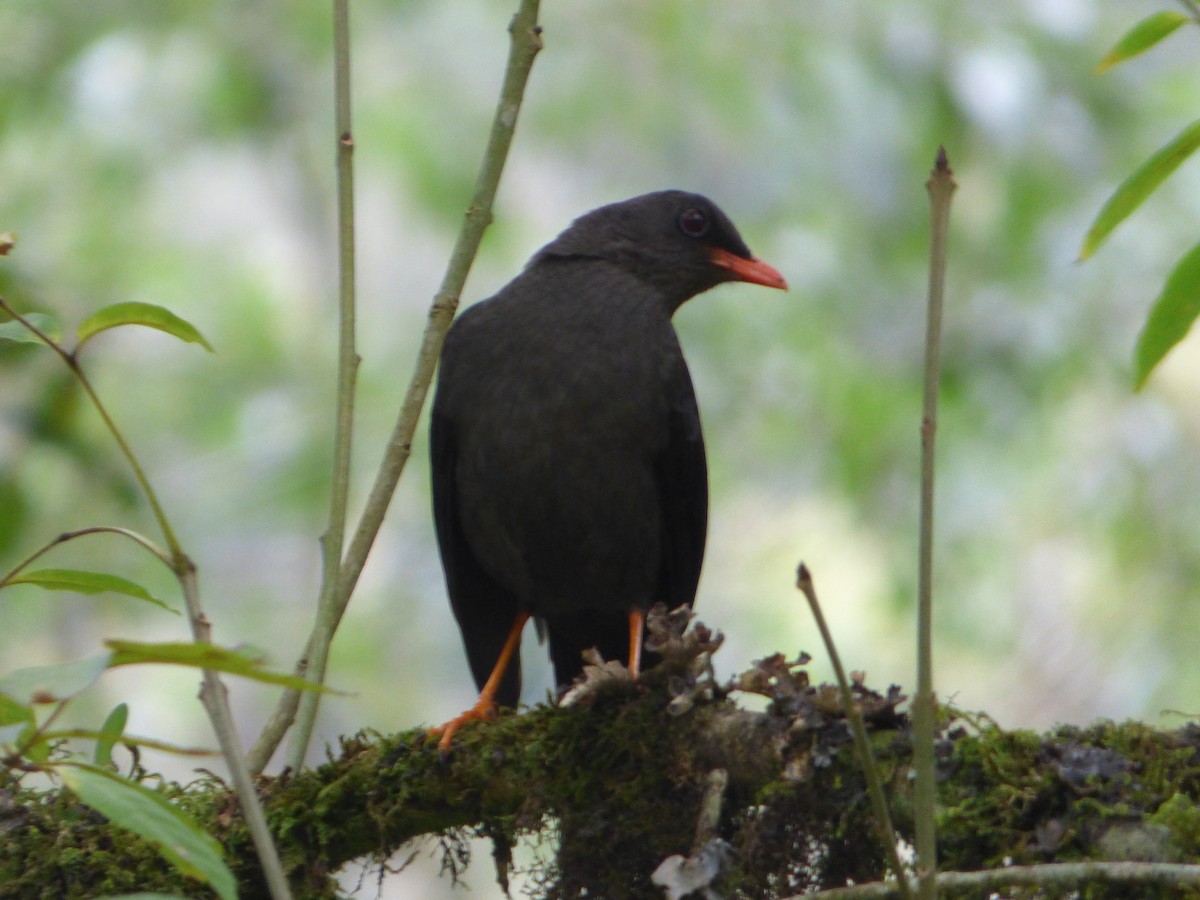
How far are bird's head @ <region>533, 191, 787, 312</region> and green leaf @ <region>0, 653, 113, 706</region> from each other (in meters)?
3.69

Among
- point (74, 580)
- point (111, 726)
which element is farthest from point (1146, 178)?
point (111, 726)

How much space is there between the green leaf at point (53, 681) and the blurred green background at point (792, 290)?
7704 millimetres

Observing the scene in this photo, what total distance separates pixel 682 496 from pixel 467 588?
920mm

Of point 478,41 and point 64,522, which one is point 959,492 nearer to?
point 478,41

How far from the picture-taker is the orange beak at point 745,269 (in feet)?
18.3

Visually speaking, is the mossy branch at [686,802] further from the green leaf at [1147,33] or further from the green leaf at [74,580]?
the green leaf at [1147,33]

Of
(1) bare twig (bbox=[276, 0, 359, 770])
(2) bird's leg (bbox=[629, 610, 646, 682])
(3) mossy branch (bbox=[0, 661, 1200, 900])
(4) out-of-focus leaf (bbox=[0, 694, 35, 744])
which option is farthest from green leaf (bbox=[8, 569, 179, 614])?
(2) bird's leg (bbox=[629, 610, 646, 682])

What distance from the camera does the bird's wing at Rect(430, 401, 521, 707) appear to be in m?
4.89

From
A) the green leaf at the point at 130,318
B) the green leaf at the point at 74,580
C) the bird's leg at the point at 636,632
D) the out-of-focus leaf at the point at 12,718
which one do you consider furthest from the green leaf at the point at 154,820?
the bird's leg at the point at 636,632

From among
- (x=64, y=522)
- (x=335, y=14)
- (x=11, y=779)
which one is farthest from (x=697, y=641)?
(x=64, y=522)

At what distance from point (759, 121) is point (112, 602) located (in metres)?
6.13

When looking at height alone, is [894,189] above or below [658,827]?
above

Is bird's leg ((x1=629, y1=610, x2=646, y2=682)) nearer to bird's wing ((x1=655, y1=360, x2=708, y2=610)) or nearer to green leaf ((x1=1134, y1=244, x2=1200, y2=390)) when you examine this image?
bird's wing ((x1=655, y1=360, x2=708, y2=610))

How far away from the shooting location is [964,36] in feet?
32.9
